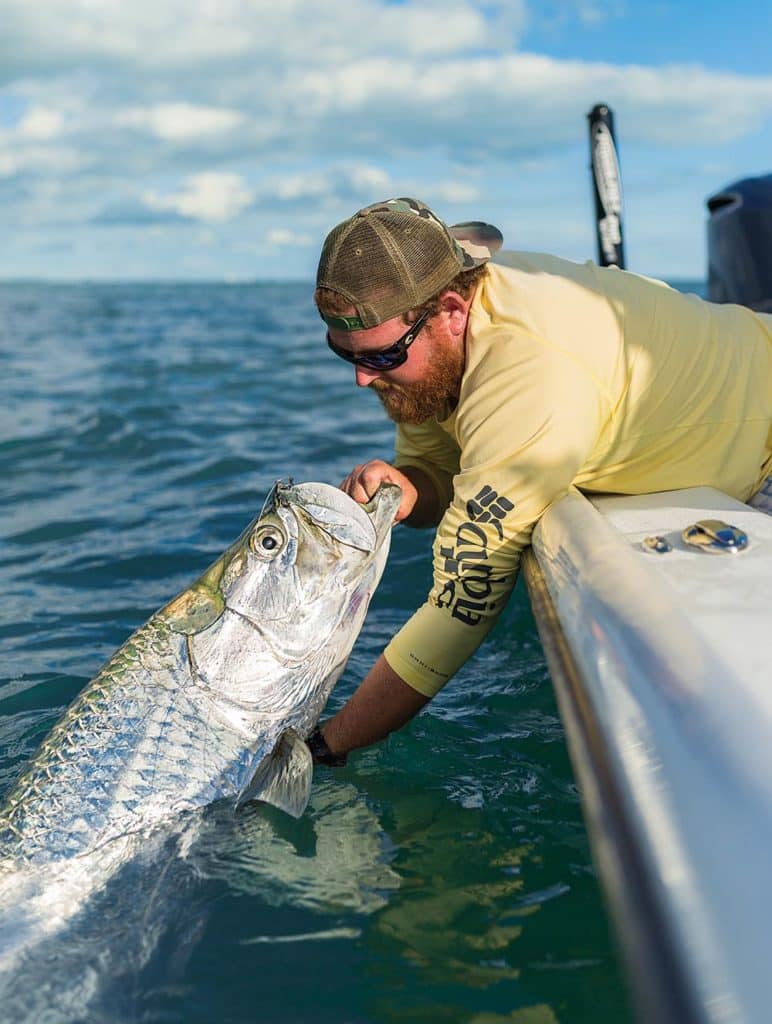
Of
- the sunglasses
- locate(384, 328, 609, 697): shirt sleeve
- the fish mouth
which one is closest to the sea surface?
locate(384, 328, 609, 697): shirt sleeve

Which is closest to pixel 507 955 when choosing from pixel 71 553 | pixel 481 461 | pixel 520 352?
pixel 481 461

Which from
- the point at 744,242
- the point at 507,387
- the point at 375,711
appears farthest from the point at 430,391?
the point at 744,242

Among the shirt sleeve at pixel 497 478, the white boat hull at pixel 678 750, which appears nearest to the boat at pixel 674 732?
the white boat hull at pixel 678 750

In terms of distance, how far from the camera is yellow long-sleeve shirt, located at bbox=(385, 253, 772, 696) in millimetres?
2896

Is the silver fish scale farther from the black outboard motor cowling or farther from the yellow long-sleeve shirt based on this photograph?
the black outboard motor cowling

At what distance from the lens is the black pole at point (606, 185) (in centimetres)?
572

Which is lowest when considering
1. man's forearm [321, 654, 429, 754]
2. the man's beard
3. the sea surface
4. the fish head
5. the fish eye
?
the sea surface

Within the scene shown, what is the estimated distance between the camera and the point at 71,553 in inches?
256

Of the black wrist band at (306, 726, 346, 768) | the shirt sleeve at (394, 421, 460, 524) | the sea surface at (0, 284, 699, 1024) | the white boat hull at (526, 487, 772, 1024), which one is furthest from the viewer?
the shirt sleeve at (394, 421, 460, 524)

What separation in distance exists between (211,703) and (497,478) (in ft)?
3.27

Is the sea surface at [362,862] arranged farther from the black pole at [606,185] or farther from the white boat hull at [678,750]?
the black pole at [606,185]

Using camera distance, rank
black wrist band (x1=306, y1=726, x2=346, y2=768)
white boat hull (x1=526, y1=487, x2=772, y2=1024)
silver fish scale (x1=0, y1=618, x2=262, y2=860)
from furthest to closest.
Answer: black wrist band (x1=306, y1=726, x2=346, y2=768), silver fish scale (x1=0, y1=618, x2=262, y2=860), white boat hull (x1=526, y1=487, x2=772, y2=1024)

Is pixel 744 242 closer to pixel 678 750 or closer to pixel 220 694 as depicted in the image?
pixel 220 694

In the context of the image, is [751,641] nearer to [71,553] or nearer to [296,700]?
[296,700]
